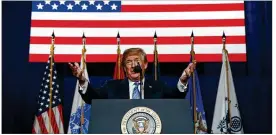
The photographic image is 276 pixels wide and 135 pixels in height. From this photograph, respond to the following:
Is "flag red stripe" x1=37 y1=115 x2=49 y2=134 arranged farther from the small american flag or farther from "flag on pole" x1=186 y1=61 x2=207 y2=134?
"flag on pole" x1=186 y1=61 x2=207 y2=134

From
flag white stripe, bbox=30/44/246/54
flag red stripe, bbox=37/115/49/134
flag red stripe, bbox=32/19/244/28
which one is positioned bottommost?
flag red stripe, bbox=37/115/49/134

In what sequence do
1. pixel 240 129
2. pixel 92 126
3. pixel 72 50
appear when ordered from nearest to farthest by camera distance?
pixel 92 126
pixel 240 129
pixel 72 50

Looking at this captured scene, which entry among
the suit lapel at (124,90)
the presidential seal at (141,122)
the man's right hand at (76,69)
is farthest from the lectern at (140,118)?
the suit lapel at (124,90)

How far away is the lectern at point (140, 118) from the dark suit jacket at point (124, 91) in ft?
3.21

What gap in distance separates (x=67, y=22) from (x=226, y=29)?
7.98 feet

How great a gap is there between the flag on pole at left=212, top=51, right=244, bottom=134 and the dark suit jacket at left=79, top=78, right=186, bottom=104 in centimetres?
198

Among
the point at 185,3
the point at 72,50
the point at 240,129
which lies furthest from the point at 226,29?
the point at 72,50

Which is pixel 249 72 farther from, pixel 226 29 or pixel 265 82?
pixel 226 29

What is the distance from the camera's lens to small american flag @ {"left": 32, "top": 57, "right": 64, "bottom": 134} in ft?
17.1

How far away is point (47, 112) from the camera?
522 centimetres

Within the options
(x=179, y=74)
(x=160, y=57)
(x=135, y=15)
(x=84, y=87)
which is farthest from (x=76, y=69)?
(x=179, y=74)

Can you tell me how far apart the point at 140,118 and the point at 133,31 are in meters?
3.60

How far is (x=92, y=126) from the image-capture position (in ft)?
7.59

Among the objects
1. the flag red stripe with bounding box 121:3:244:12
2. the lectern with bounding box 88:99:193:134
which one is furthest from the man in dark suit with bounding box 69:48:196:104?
the flag red stripe with bounding box 121:3:244:12
